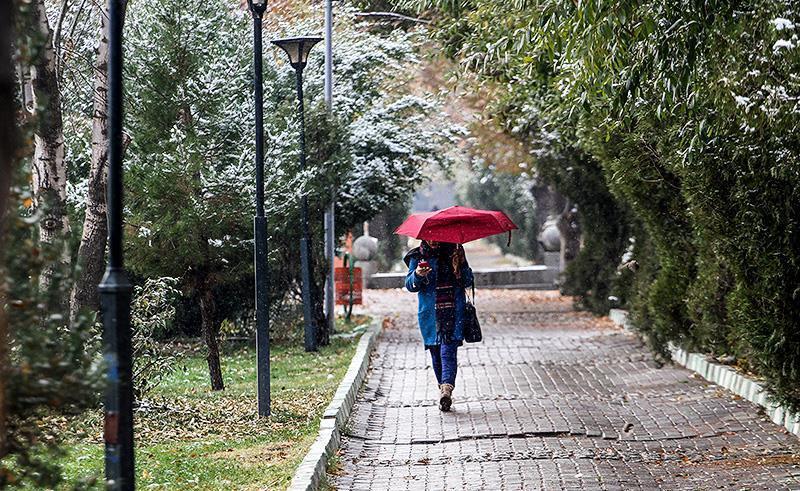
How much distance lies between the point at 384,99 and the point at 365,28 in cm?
194

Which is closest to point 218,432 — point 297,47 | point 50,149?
point 50,149

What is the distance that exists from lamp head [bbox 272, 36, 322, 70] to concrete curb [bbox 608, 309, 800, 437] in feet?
20.1

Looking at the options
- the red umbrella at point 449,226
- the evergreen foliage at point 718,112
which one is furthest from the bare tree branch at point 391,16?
the red umbrella at point 449,226

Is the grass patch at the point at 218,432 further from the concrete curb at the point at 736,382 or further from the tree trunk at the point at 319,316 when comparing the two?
the concrete curb at the point at 736,382

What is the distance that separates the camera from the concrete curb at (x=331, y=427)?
8.64m

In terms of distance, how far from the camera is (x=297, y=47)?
57.9 feet

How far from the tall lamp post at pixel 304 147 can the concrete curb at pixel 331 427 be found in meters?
1.68

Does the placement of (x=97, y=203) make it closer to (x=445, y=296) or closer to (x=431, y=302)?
(x=431, y=302)

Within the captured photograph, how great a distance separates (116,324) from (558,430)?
6165 millimetres

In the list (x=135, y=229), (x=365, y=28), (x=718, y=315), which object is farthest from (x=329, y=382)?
(x=365, y=28)

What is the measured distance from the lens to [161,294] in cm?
1165

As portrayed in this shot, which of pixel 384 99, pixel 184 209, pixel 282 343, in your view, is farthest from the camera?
pixel 384 99

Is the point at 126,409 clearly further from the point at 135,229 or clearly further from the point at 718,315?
the point at 718,315

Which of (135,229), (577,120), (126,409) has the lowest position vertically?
(126,409)
